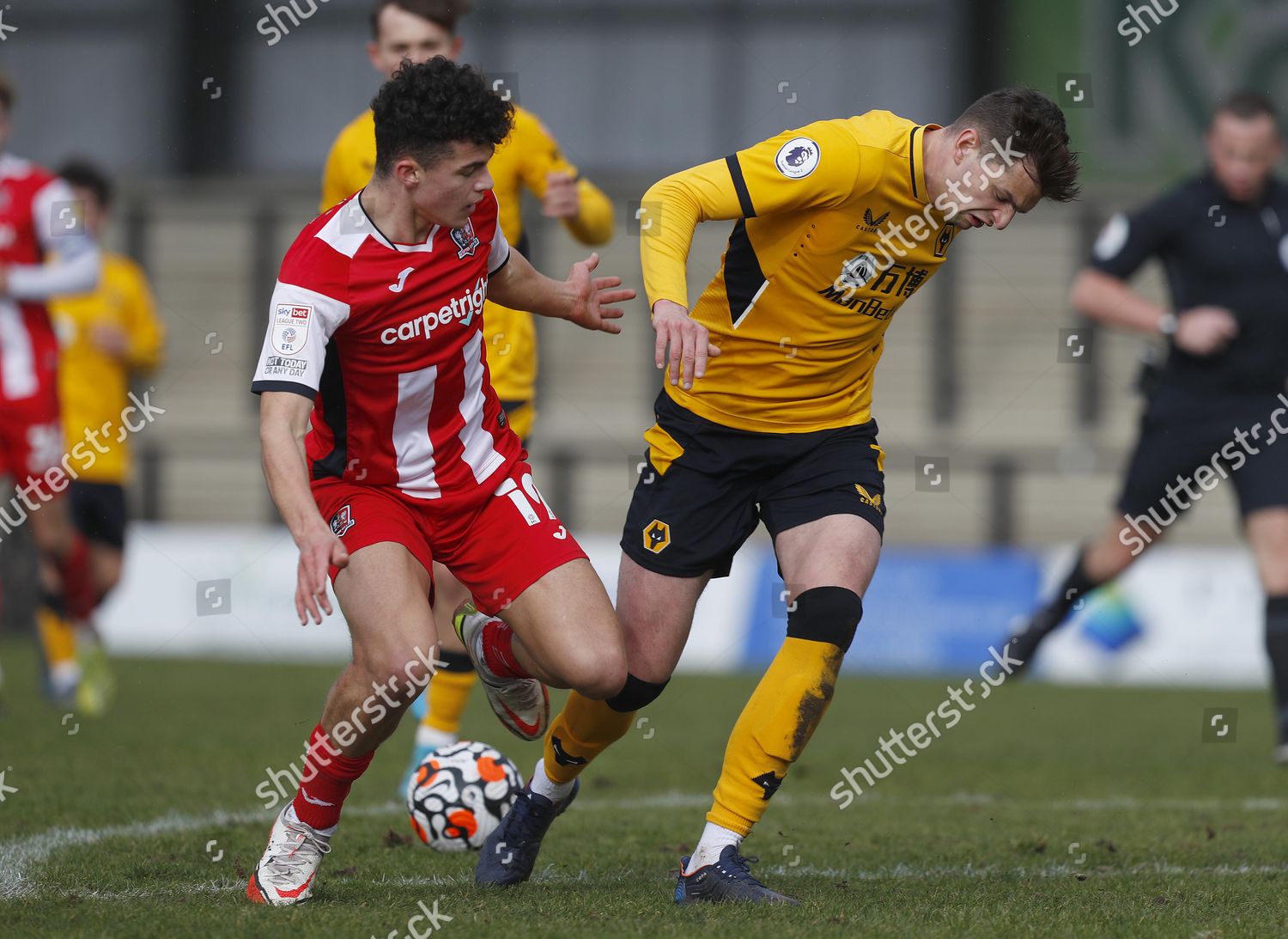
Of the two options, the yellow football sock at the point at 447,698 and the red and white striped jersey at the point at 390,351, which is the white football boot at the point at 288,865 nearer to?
the red and white striped jersey at the point at 390,351

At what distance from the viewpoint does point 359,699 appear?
420 centimetres

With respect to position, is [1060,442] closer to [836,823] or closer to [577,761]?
[836,823]

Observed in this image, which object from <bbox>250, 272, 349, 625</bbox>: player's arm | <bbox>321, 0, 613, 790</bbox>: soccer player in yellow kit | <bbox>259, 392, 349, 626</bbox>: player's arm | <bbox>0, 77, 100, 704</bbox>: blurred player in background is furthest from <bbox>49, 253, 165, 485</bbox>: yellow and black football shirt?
<bbox>259, 392, 349, 626</bbox>: player's arm

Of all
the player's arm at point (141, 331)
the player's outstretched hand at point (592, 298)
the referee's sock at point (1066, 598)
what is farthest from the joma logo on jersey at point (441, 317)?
the player's arm at point (141, 331)

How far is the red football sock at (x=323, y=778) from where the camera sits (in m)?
4.26

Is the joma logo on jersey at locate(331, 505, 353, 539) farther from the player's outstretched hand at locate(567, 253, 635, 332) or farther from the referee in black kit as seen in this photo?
the referee in black kit

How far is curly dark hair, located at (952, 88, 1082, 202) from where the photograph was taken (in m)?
4.24

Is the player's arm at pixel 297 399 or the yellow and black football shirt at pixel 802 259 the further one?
the yellow and black football shirt at pixel 802 259

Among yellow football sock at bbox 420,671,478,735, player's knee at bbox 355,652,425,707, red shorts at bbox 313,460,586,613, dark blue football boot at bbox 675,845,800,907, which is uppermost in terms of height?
red shorts at bbox 313,460,586,613

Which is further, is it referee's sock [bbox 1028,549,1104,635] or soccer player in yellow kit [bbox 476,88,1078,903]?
referee's sock [bbox 1028,549,1104,635]

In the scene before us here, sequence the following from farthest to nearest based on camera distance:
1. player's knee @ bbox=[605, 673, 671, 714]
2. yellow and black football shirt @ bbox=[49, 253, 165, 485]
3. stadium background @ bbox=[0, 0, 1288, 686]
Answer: stadium background @ bbox=[0, 0, 1288, 686], yellow and black football shirt @ bbox=[49, 253, 165, 485], player's knee @ bbox=[605, 673, 671, 714]

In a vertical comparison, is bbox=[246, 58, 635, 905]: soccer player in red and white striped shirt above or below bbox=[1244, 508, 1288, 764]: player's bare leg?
above

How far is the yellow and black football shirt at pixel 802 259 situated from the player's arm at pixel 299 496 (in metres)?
0.94

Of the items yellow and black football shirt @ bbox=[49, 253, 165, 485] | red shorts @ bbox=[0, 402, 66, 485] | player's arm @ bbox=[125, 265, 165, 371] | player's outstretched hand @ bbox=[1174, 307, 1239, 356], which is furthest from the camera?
player's arm @ bbox=[125, 265, 165, 371]
